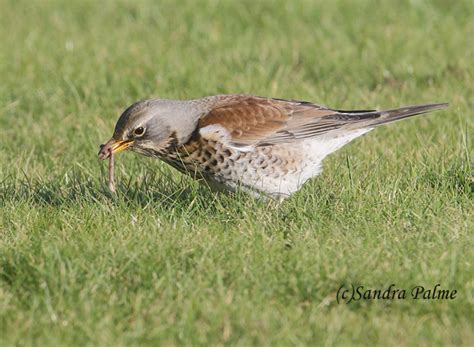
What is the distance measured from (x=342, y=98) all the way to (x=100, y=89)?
2529 mm

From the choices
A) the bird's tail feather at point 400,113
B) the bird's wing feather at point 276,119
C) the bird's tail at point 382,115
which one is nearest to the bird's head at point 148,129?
the bird's wing feather at point 276,119

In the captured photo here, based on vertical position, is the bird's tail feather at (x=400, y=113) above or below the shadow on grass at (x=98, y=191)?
above

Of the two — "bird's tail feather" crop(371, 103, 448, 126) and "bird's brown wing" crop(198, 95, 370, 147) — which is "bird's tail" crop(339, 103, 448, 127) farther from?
"bird's brown wing" crop(198, 95, 370, 147)

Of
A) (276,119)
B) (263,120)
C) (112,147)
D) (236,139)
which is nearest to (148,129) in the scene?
(112,147)

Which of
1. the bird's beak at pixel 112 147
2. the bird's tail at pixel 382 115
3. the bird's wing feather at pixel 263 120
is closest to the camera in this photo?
the bird's beak at pixel 112 147

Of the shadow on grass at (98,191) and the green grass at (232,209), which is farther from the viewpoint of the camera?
the shadow on grass at (98,191)

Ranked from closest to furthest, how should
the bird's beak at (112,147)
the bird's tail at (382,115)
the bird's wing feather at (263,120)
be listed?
1. the bird's beak at (112,147)
2. the bird's wing feather at (263,120)
3. the bird's tail at (382,115)

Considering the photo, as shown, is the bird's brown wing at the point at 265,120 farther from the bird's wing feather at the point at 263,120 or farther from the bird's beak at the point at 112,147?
the bird's beak at the point at 112,147

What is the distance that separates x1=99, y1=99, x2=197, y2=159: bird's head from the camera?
7.02m

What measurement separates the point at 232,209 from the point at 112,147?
1.01m

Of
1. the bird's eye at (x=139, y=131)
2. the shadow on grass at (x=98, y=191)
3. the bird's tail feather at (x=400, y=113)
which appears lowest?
the shadow on grass at (x=98, y=191)

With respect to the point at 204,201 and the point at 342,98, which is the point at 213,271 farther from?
the point at 342,98

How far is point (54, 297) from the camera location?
5453 mm

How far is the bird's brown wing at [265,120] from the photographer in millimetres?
7098
